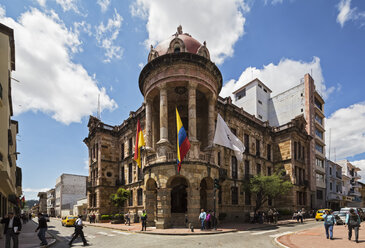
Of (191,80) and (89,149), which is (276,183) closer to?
(191,80)

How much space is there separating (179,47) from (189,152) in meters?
10.6

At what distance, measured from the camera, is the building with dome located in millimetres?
21016

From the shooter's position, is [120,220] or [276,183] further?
[120,220]

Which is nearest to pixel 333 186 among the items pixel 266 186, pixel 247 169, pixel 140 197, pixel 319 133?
pixel 319 133

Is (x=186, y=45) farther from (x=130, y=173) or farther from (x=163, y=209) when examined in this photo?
(x=130, y=173)

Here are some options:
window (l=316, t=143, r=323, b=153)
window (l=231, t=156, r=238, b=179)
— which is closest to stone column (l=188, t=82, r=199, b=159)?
window (l=231, t=156, r=238, b=179)

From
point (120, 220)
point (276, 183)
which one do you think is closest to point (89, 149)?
point (120, 220)

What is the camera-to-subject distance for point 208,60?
23422 millimetres

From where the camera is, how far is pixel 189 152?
2081 centimetres

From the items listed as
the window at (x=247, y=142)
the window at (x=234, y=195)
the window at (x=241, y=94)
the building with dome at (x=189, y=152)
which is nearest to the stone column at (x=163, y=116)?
the building with dome at (x=189, y=152)

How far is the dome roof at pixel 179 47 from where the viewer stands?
23734 millimetres

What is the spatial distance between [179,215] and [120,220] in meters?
11.7

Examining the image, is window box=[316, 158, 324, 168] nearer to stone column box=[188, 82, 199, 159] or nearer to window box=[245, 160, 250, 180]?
window box=[245, 160, 250, 180]

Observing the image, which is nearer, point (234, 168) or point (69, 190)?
point (234, 168)
